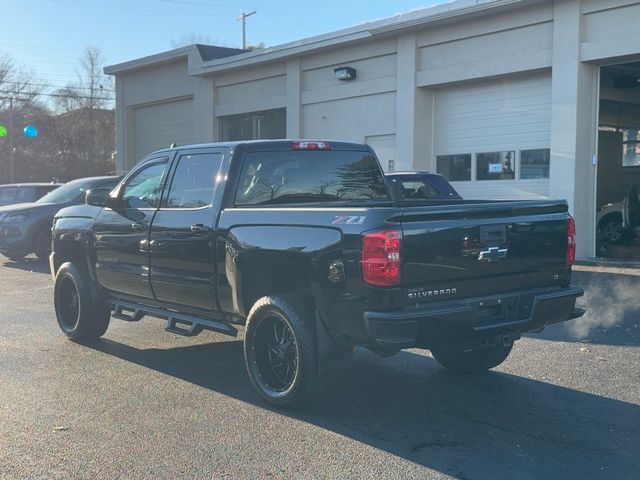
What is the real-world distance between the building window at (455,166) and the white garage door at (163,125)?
10.7 metres

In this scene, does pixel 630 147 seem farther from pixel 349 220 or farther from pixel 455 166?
pixel 349 220

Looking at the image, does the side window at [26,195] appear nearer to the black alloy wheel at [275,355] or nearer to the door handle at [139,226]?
the door handle at [139,226]

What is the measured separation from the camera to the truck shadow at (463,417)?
14.7 ft

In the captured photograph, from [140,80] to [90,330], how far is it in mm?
21065

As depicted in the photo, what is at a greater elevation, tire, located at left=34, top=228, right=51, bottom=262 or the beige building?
the beige building

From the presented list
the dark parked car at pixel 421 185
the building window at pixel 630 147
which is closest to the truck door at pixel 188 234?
the dark parked car at pixel 421 185

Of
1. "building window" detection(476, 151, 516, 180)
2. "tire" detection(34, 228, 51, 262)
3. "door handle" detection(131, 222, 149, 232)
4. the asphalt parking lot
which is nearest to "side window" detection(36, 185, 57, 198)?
"tire" detection(34, 228, 51, 262)

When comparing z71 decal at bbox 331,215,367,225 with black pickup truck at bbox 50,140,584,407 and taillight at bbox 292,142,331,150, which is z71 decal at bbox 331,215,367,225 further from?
taillight at bbox 292,142,331,150

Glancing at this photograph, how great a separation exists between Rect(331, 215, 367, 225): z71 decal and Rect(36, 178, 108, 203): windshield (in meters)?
11.2

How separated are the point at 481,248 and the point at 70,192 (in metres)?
12.2

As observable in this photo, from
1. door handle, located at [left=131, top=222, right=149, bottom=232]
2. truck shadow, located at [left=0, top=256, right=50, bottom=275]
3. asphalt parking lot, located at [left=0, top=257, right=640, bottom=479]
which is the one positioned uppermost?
door handle, located at [left=131, top=222, right=149, bottom=232]

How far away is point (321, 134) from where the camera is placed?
20250 mm

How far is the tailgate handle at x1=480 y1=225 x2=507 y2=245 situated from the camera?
514 centimetres

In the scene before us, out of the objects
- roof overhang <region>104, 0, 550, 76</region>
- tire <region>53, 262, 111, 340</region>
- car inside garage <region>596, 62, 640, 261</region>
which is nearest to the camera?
tire <region>53, 262, 111, 340</region>
